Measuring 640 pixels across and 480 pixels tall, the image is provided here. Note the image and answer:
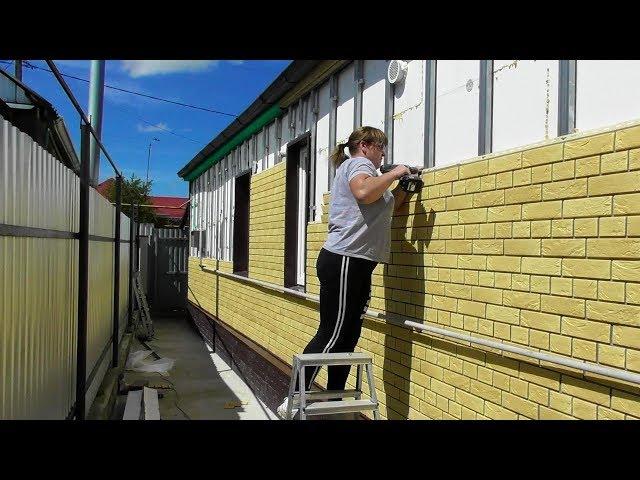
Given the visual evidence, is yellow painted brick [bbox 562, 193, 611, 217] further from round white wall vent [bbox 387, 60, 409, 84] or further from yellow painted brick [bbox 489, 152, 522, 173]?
round white wall vent [bbox 387, 60, 409, 84]

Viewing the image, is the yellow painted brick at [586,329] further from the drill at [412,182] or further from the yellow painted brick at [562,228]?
the drill at [412,182]

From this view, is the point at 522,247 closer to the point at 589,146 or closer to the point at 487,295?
the point at 487,295

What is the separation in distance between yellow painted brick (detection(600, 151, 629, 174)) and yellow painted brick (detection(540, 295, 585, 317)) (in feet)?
1.75

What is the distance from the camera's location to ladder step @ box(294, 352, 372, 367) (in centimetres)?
320

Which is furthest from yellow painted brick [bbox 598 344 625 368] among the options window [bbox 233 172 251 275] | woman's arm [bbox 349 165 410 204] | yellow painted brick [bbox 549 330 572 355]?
window [bbox 233 172 251 275]

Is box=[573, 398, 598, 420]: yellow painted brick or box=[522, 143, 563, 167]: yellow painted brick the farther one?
box=[522, 143, 563, 167]: yellow painted brick

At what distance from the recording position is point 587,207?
7.66 feet

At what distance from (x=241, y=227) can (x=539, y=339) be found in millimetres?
7256

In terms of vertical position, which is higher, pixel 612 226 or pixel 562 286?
pixel 612 226

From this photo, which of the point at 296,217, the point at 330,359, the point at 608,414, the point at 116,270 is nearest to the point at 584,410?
the point at 608,414
